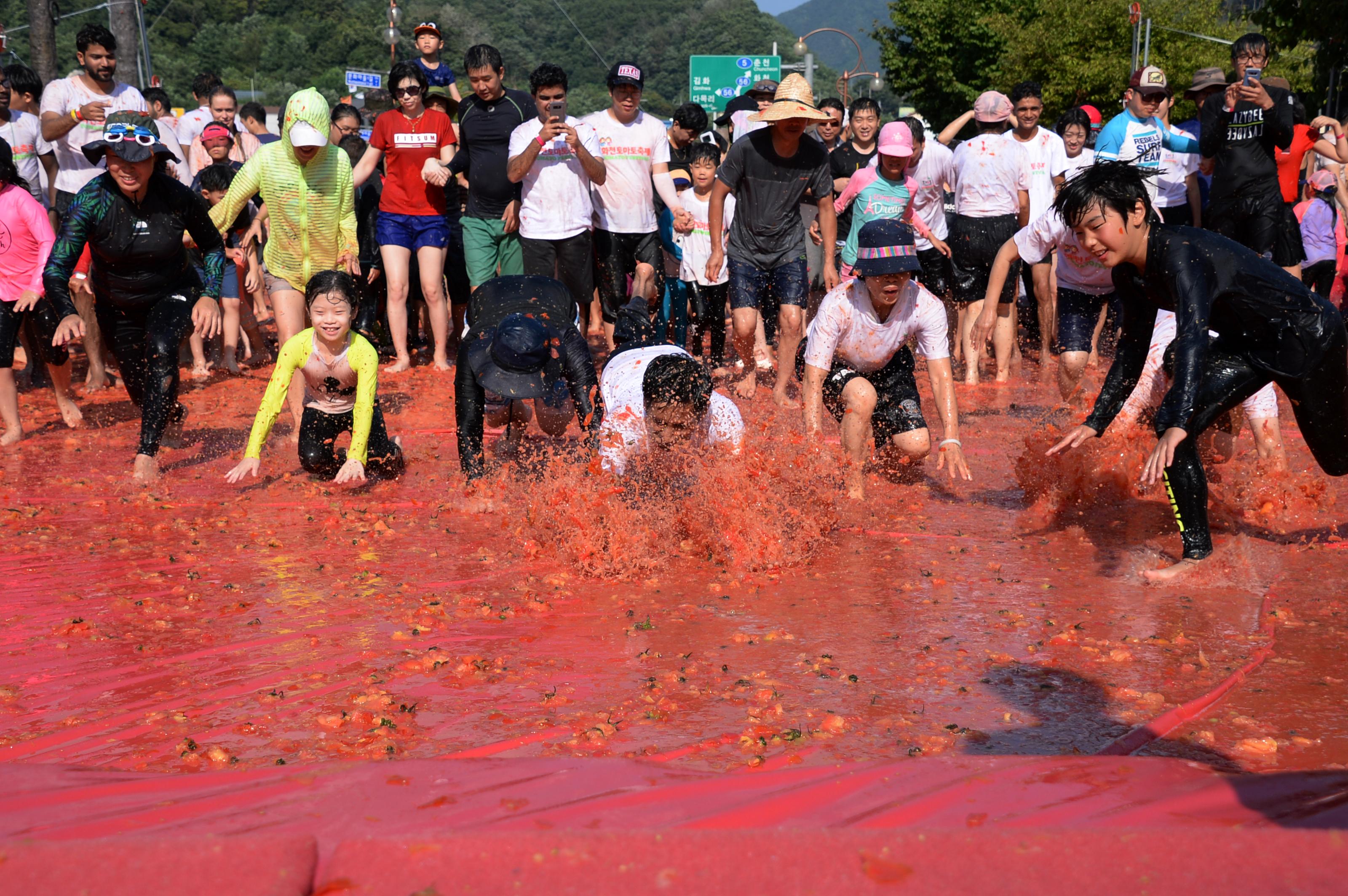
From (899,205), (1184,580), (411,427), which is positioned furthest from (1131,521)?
(411,427)

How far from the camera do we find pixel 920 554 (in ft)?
18.4

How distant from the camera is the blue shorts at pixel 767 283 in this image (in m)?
8.76

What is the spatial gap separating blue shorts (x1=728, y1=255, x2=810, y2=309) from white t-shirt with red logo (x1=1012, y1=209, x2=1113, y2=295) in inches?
76.1

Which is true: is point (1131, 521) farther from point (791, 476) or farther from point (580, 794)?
point (580, 794)

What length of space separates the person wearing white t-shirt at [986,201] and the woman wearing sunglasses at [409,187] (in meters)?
4.28

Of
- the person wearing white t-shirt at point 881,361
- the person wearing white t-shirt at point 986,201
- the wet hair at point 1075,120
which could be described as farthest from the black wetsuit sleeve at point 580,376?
the wet hair at point 1075,120

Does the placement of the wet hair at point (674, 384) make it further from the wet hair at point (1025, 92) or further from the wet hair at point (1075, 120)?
the wet hair at point (1075, 120)

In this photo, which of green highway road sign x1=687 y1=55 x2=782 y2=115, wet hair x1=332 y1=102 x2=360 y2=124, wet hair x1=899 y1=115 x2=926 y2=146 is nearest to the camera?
wet hair x1=899 y1=115 x2=926 y2=146

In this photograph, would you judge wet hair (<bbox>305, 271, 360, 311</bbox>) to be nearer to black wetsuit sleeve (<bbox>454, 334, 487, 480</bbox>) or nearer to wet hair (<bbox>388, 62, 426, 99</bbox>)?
black wetsuit sleeve (<bbox>454, 334, 487, 480</bbox>)

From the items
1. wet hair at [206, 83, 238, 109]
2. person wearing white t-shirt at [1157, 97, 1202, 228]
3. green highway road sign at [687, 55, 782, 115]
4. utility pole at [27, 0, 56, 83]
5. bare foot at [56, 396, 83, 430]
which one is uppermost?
green highway road sign at [687, 55, 782, 115]

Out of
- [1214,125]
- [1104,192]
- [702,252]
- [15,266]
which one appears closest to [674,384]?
[1104,192]

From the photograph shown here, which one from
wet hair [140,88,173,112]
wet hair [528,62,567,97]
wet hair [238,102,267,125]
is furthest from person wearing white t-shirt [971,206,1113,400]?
wet hair [140,88,173,112]

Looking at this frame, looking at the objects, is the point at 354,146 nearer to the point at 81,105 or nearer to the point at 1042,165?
the point at 81,105

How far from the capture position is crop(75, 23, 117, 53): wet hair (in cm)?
930
